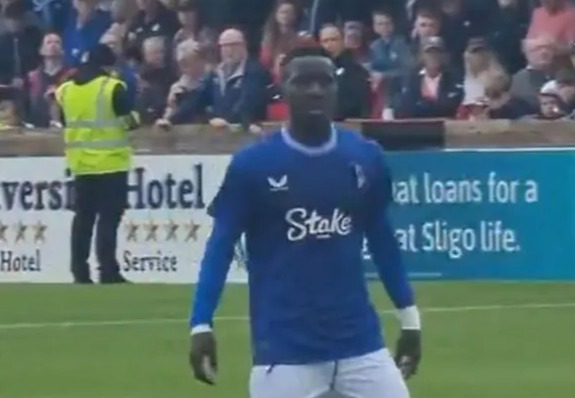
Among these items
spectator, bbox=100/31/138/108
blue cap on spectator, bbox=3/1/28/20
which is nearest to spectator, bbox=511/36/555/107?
spectator, bbox=100/31/138/108

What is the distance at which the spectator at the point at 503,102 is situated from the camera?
20594mm

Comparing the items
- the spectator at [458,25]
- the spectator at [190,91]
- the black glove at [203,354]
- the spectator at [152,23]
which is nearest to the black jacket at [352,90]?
the spectator at [458,25]

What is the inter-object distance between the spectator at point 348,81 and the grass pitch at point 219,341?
245 cm

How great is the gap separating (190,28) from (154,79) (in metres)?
1.11

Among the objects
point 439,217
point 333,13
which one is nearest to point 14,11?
point 333,13

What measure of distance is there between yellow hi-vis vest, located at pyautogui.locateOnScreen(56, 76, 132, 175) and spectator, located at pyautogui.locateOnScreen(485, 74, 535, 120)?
11.6ft

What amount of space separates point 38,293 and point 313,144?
1222cm

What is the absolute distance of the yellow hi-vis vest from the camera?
1995cm

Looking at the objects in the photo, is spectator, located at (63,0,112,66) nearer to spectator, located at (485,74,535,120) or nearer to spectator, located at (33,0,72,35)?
spectator, located at (33,0,72,35)

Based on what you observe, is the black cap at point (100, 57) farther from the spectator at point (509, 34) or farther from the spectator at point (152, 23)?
the spectator at point (509, 34)

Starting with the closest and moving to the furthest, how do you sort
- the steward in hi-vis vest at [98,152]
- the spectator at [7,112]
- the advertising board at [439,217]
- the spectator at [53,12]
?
the advertising board at [439,217]
the steward in hi-vis vest at [98,152]
the spectator at [7,112]
the spectator at [53,12]

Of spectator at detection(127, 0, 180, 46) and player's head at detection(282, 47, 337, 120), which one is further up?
player's head at detection(282, 47, 337, 120)

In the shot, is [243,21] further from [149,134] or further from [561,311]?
[561,311]

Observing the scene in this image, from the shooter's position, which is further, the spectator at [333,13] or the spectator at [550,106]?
the spectator at [333,13]
